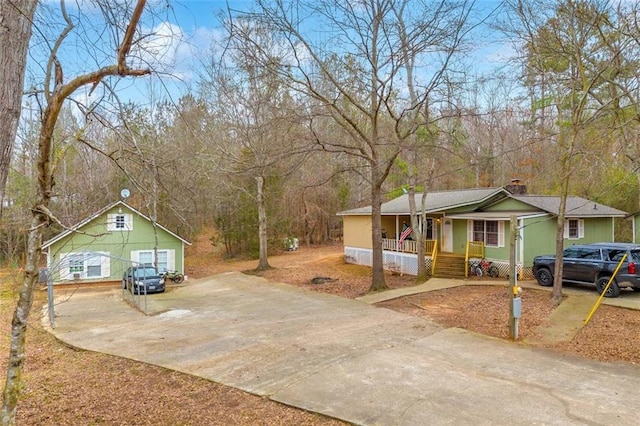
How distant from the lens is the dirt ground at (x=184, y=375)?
5.70 m

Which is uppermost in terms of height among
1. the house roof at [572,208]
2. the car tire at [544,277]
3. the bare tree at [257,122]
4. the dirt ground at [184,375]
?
the bare tree at [257,122]

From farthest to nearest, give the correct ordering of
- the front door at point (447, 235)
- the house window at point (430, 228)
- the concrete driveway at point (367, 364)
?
the house window at point (430, 228) < the front door at point (447, 235) < the concrete driveway at point (367, 364)

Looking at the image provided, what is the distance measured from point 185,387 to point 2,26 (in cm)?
569

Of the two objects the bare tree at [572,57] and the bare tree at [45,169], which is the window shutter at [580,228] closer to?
the bare tree at [572,57]

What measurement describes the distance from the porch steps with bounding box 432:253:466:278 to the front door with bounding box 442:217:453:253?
1.34 m

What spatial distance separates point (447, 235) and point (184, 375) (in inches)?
617

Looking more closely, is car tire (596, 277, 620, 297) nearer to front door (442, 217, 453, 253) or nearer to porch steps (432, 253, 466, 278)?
porch steps (432, 253, 466, 278)

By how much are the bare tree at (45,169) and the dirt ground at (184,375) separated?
2.03 meters

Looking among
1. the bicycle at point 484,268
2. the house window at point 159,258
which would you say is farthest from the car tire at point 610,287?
the house window at point 159,258

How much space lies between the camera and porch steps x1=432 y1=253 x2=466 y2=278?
18067mm

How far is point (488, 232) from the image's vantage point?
18188mm

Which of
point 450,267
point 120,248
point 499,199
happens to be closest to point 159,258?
point 120,248

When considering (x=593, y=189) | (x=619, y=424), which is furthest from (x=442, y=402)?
(x=593, y=189)

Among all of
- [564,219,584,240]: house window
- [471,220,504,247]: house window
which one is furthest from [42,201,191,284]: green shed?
[564,219,584,240]: house window
